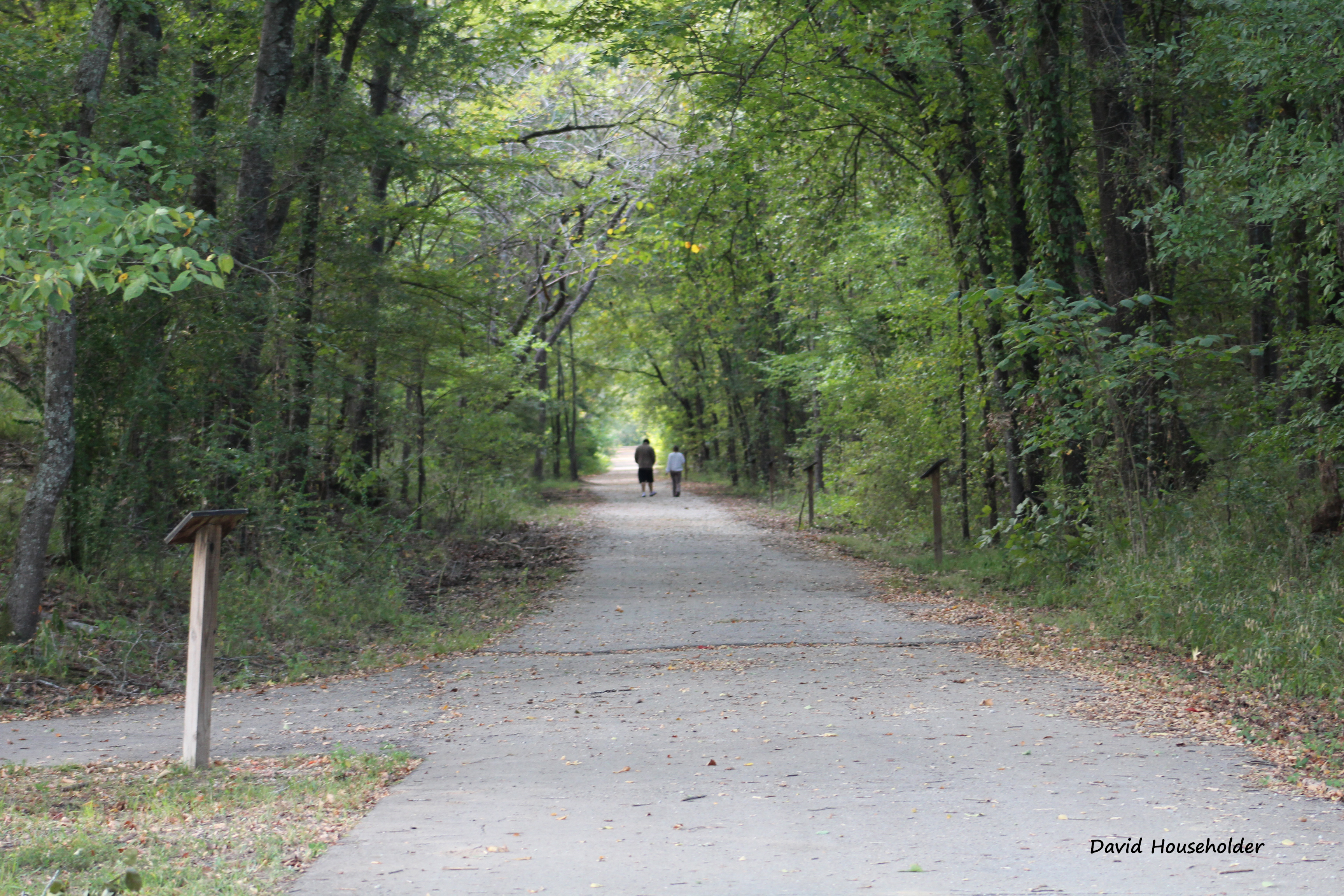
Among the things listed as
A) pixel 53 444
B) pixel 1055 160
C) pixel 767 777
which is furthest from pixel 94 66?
pixel 1055 160

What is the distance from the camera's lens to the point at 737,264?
1797cm

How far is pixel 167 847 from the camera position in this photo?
464 centimetres

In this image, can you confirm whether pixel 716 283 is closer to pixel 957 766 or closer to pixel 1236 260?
pixel 1236 260

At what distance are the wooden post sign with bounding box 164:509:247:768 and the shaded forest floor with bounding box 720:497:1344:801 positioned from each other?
5448mm

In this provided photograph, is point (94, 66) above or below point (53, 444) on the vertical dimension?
above

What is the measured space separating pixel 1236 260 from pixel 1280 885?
10471 millimetres

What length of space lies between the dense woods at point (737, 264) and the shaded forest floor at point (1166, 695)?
0.29m

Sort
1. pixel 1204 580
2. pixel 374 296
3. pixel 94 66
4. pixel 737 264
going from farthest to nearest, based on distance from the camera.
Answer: pixel 737 264, pixel 374 296, pixel 1204 580, pixel 94 66

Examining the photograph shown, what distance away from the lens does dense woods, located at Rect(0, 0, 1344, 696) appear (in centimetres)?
884

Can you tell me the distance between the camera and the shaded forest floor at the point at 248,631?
329 inches

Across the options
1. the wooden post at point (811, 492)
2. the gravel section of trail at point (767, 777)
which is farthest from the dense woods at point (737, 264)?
the gravel section of trail at point (767, 777)

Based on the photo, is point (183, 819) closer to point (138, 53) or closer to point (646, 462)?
point (138, 53)

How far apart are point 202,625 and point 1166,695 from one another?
20.8 feet

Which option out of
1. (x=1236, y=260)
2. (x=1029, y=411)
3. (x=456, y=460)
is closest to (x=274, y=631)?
(x=1029, y=411)
